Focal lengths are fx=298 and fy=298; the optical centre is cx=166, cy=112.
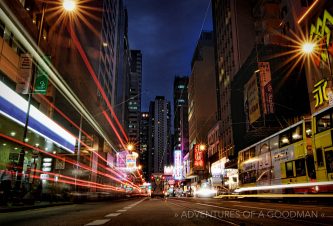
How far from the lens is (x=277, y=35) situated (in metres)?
42.9

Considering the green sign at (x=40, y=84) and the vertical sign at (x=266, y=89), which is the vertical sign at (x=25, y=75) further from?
the vertical sign at (x=266, y=89)

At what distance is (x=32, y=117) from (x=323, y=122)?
2132cm

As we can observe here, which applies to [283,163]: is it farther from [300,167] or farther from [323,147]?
[323,147]

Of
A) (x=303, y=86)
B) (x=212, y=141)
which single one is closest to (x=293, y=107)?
(x=303, y=86)

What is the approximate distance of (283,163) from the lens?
20172 millimetres

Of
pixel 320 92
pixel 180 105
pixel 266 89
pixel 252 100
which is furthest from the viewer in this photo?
pixel 180 105

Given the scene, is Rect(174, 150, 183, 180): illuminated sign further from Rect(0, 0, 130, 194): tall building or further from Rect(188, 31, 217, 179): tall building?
Rect(0, 0, 130, 194): tall building

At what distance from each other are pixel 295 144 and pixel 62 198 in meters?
19.8

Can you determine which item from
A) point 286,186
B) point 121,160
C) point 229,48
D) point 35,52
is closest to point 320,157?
point 286,186

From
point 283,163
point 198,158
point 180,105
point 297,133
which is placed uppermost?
point 180,105

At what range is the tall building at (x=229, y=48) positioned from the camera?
56.4m

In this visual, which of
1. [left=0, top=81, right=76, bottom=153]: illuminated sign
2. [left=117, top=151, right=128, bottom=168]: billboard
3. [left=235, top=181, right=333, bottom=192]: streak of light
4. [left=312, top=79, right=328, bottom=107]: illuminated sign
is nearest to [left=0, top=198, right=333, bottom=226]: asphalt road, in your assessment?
[left=235, top=181, right=333, bottom=192]: streak of light

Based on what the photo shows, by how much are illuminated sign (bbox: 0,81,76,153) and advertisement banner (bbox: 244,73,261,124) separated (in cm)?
2285

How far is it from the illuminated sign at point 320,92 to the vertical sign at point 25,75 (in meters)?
23.5
